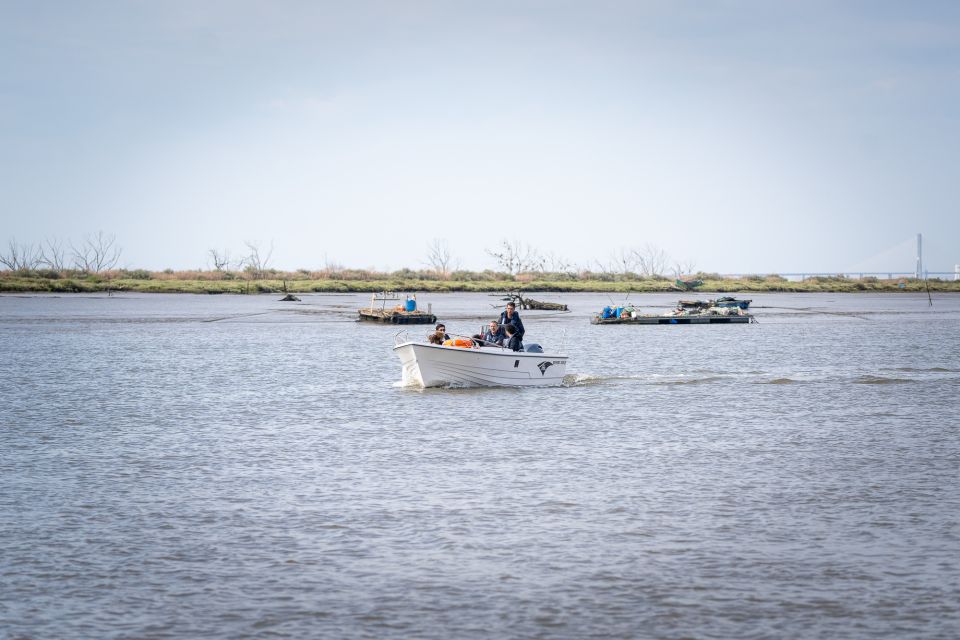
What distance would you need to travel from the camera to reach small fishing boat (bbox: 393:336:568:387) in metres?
30.6

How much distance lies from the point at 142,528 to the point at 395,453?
6.91 metres

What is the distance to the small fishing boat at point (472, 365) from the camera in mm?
30641

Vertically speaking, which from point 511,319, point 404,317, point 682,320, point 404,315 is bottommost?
point 682,320

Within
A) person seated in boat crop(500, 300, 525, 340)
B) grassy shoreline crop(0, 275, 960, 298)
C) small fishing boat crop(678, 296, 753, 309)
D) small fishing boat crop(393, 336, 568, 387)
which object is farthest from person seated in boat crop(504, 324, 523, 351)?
grassy shoreline crop(0, 275, 960, 298)

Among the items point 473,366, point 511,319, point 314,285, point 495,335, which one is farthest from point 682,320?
point 314,285

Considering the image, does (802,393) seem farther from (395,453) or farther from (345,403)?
(395,453)

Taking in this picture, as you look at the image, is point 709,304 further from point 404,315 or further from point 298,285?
point 298,285

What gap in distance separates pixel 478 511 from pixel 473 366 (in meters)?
15.8

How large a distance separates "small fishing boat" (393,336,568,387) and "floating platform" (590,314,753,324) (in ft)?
154

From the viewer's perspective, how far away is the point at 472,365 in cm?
3091

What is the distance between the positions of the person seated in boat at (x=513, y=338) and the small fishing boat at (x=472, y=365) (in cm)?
46

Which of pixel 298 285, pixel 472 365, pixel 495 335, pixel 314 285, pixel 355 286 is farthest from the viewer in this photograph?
pixel 298 285

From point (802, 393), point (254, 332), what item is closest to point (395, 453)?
point (802, 393)

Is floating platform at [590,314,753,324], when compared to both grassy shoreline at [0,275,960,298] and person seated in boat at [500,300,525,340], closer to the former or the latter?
person seated in boat at [500,300,525,340]
